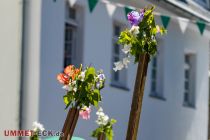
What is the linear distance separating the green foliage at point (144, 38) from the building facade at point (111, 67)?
18.9 ft

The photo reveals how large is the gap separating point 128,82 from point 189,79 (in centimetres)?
535

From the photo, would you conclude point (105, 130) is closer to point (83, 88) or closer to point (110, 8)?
point (83, 88)

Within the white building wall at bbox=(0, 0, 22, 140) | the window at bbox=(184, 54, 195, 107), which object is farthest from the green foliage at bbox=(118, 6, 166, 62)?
the window at bbox=(184, 54, 195, 107)

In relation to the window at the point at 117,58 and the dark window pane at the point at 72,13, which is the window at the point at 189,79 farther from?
the dark window pane at the point at 72,13

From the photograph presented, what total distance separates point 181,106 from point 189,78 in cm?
177

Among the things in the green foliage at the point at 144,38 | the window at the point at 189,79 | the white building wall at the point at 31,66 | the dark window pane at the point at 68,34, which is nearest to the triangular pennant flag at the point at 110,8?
the dark window pane at the point at 68,34

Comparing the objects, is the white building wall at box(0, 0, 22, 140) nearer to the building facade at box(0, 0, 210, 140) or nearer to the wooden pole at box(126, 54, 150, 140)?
the building facade at box(0, 0, 210, 140)

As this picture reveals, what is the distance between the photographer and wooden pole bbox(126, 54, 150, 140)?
4000 mm

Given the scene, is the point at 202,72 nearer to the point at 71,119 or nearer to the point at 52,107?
the point at 52,107

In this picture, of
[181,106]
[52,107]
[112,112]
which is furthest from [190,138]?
[52,107]

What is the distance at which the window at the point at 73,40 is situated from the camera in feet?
36.5

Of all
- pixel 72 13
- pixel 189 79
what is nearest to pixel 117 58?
pixel 72 13

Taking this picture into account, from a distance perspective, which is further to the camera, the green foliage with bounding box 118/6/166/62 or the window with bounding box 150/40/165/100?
the window with bounding box 150/40/165/100

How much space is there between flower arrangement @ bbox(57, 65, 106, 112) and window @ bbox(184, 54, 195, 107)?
1390 centimetres
